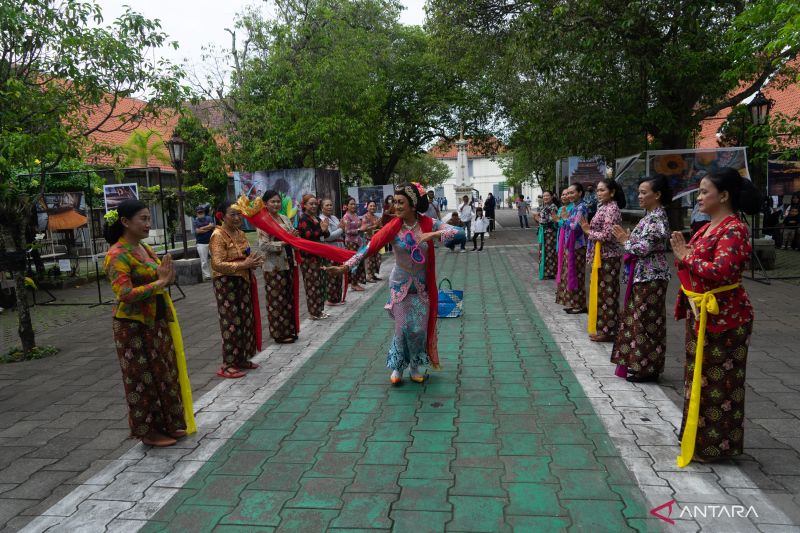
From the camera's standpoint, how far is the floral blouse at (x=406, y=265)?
5316 millimetres

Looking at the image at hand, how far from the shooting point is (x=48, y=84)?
24.7 feet

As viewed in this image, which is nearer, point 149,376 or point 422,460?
point 422,460

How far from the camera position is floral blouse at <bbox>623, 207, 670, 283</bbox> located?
506 centimetres

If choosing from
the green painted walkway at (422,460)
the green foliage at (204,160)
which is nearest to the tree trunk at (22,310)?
the green painted walkway at (422,460)

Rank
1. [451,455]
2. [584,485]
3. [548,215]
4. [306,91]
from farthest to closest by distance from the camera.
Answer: [306,91] → [548,215] → [451,455] → [584,485]

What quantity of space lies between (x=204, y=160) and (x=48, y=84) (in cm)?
1987

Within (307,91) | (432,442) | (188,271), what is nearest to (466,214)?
(307,91)

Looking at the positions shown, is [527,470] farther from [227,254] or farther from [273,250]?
[273,250]

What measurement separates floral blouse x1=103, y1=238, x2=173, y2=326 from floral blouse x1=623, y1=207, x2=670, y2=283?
12.6 feet

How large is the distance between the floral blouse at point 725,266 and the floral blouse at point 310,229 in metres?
5.62

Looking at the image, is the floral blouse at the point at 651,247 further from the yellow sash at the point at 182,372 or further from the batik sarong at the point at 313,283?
the batik sarong at the point at 313,283

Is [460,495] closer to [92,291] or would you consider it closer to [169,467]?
[169,467]

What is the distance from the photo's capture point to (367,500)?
3430 mm

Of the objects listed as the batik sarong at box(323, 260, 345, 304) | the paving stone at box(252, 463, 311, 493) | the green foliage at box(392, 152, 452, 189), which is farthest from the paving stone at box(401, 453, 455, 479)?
the green foliage at box(392, 152, 452, 189)
